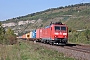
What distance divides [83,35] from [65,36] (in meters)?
14.1

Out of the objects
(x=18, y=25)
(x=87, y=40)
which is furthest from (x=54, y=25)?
(x=18, y=25)

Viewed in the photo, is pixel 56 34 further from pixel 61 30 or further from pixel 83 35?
pixel 83 35

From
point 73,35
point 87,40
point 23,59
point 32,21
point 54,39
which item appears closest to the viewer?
point 23,59

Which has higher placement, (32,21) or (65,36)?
(32,21)

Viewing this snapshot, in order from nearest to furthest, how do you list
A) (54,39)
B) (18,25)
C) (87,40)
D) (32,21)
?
(54,39) < (87,40) < (32,21) < (18,25)

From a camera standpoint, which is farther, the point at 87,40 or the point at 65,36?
the point at 87,40

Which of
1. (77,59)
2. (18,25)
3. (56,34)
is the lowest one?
(77,59)

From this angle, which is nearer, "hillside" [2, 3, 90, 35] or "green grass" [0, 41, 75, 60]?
"green grass" [0, 41, 75, 60]

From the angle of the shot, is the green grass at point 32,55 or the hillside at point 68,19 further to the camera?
the hillside at point 68,19

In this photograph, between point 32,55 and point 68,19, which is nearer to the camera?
point 32,55

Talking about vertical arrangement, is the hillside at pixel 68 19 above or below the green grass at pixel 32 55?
above

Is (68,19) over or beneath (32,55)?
over

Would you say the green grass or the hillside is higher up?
the hillside

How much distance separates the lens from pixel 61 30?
38.6m
